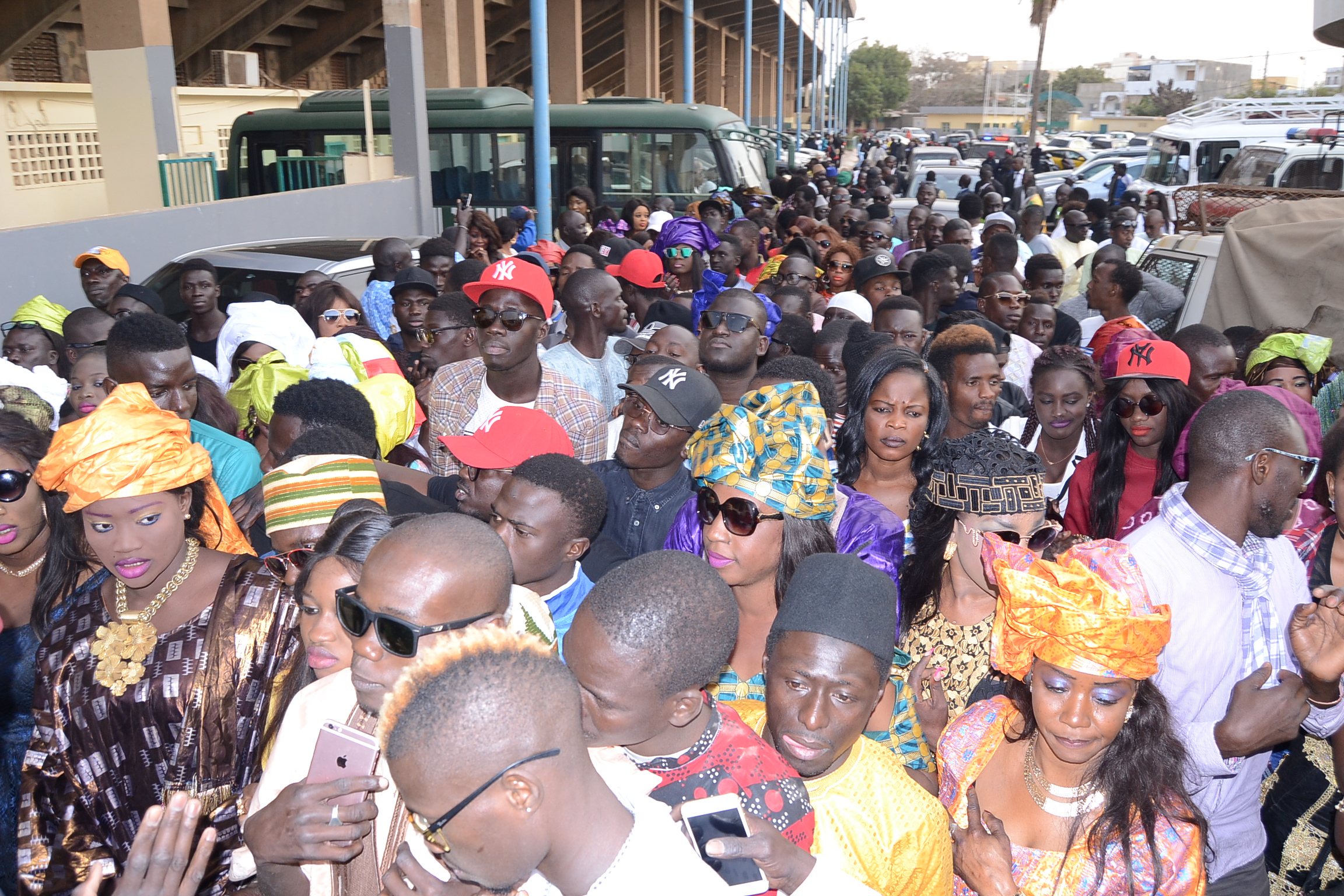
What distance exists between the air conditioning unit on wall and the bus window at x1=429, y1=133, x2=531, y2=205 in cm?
917

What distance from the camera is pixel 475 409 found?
462cm

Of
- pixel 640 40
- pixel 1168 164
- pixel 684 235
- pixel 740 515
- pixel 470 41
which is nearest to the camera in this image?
pixel 740 515

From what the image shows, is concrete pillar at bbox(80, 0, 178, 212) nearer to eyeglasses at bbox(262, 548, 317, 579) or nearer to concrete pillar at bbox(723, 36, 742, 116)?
eyeglasses at bbox(262, 548, 317, 579)

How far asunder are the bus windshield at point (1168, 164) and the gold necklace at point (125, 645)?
17.5m

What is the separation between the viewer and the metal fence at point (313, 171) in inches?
621

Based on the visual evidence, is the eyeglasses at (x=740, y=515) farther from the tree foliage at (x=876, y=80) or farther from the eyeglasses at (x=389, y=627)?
the tree foliage at (x=876, y=80)

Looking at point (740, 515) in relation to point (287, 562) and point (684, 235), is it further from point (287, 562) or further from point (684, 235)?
point (684, 235)

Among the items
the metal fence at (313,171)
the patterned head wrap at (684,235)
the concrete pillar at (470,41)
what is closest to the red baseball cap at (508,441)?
the patterned head wrap at (684,235)

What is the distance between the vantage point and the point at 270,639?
8.50ft

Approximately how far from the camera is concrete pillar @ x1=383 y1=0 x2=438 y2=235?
1501 cm

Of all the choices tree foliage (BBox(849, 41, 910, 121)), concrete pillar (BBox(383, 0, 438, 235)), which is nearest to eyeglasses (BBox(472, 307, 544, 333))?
concrete pillar (BBox(383, 0, 438, 235))

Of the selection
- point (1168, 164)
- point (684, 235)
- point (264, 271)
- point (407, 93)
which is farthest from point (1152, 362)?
point (1168, 164)

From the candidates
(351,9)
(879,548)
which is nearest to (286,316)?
(879,548)

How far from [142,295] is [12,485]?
11.8 ft
